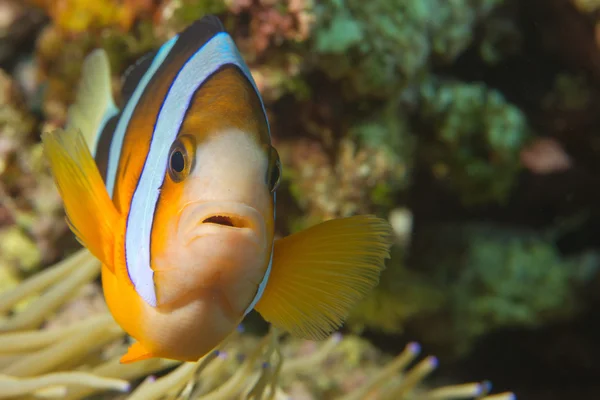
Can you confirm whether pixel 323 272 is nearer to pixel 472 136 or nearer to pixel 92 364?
pixel 92 364

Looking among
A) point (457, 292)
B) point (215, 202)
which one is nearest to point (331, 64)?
point (215, 202)

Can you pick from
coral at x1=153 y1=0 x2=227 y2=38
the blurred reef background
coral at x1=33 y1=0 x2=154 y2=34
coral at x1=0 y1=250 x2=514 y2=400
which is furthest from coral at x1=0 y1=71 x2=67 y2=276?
coral at x1=153 y1=0 x2=227 y2=38

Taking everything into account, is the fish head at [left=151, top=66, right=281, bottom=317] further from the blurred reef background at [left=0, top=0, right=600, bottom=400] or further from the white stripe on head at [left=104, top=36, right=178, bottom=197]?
the blurred reef background at [left=0, top=0, right=600, bottom=400]

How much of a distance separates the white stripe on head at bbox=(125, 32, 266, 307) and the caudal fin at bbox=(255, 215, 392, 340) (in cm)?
18

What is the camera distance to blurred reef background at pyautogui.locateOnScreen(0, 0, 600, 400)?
1.83m

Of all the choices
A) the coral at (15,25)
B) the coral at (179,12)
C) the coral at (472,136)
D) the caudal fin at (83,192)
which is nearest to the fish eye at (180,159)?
the caudal fin at (83,192)

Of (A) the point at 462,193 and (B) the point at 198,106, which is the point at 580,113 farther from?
(B) the point at 198,106

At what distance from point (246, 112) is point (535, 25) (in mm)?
2879

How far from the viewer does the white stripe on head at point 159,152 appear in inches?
27.3

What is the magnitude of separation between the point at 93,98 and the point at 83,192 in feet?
1.34

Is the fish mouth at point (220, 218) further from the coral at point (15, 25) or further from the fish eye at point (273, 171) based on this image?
the coral at point (15, 25)

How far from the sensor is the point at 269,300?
0.80 metres

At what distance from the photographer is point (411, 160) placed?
2285 millimetres

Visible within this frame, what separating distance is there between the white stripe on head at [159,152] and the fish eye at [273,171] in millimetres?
141
